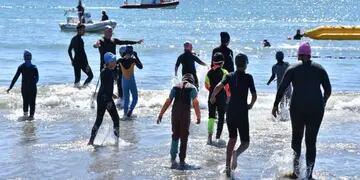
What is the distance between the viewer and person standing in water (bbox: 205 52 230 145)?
11281 millimetres

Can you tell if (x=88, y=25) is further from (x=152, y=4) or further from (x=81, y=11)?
(x=152, y=4)

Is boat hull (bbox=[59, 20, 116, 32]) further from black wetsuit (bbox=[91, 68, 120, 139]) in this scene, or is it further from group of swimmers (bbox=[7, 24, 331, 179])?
black wetsuit (bbox=[91, 68, 120, 139])

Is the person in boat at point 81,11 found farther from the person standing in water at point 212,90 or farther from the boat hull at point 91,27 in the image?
the person standing in water at point 212,90

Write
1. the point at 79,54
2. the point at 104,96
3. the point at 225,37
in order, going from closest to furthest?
the point at 104,96 → the point at 225,37 → the point at 79,54

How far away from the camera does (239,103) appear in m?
9.54

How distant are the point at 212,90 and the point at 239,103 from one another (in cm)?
208

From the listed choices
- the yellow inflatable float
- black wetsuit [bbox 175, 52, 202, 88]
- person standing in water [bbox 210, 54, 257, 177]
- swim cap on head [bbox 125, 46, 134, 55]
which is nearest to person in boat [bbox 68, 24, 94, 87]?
swim cap on head [bbox 125, 46, 134, 55]

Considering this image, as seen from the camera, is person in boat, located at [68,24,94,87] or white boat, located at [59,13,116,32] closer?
person in boat, located at [68,24,94,87]

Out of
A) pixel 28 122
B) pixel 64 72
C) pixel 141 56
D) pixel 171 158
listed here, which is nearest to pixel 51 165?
pixel 171 158

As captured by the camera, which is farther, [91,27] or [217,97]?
[91,27]

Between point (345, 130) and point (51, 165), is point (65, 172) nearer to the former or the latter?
point (51, 165)

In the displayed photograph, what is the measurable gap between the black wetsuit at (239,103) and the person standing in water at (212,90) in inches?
65.2

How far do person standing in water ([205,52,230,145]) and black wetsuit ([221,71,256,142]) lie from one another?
1657 millimetres

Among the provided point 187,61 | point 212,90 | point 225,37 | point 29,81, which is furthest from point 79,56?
point 212,90
